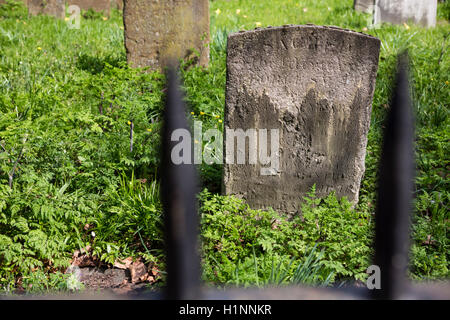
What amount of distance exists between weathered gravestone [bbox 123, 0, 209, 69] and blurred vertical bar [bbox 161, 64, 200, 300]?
14.8 feet

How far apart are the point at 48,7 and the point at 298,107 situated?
7.07m

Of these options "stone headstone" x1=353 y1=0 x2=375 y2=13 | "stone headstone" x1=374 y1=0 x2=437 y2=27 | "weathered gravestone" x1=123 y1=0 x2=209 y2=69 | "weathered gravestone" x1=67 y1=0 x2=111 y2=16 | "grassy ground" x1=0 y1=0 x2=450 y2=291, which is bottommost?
"grassy ground" x1=0 y1=0 x2=450 y2=291

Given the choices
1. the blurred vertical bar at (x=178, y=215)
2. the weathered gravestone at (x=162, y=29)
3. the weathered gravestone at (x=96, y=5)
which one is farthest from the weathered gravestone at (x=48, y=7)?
the blurred vertical bar at (x=178, y=215)

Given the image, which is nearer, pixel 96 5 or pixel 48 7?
pixel 48 7

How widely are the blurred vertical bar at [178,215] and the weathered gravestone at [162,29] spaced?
14.8 feet

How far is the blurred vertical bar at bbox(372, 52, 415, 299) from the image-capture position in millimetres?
540

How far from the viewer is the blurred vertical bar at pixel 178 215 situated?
1.65ft

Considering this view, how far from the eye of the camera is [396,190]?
0.54 m

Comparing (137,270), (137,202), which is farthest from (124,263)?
(137,202)

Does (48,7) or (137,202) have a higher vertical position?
(48,7)

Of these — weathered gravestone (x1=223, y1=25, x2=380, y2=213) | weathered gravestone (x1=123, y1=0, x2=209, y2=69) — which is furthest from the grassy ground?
weathered gravestone (x1=123, y1=0, x2=209, y2=69)

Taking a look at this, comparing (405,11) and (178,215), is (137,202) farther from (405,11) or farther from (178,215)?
(405,11)

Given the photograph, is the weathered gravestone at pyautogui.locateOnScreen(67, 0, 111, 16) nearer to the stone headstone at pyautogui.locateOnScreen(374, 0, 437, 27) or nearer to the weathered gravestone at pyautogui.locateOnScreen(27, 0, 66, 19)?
the weathered gravestone at pyautogui.locateOnScreen(27, 0, 66, 19)

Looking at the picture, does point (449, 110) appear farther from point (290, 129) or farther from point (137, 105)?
point (137, 105)
